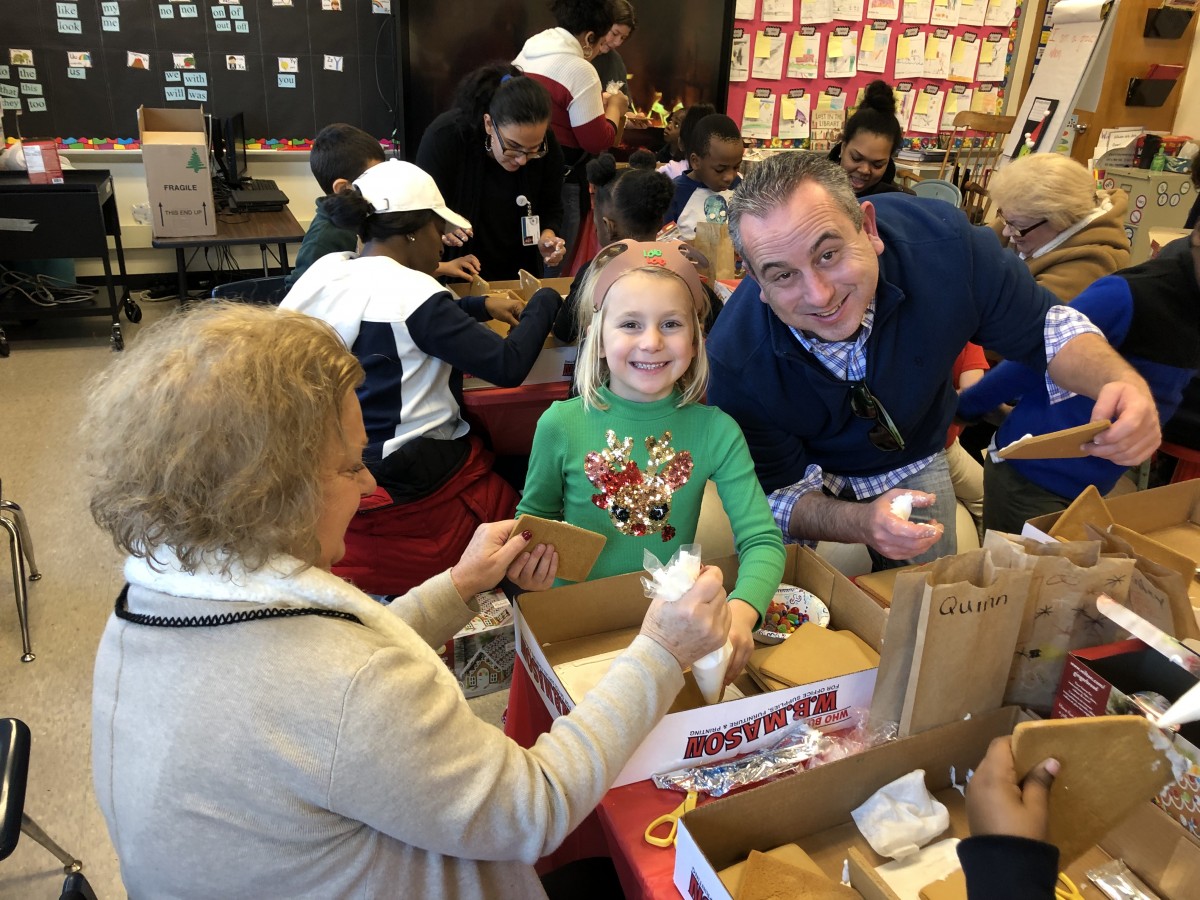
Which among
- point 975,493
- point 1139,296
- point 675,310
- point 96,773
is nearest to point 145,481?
point 96,773

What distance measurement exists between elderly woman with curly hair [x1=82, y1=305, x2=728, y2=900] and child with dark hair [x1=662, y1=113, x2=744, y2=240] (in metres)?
2.84

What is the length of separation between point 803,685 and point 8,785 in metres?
1.23

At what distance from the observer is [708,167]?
12.2ft

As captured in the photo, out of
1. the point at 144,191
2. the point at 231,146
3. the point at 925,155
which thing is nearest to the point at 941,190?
the point at 925,155

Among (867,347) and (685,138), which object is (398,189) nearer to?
(867,347)

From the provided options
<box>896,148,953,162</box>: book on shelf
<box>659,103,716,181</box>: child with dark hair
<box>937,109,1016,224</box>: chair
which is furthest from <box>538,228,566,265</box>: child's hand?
<box>896,148,953,162</box>: book on shelf

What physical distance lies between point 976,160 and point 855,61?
136cm

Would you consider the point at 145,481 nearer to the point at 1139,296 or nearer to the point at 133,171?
the point at 1139,296

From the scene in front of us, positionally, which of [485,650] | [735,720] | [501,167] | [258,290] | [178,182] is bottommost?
[485,650]

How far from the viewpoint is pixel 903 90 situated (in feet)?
22.2

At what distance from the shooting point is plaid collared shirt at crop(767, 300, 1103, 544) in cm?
165

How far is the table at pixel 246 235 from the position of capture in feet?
15.2

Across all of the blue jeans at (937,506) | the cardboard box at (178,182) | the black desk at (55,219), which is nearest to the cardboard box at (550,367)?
the blue jeans at (937,506)

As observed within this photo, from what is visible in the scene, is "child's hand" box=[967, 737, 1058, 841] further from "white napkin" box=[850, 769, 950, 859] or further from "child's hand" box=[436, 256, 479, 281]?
"child's hand" box=[436, 256, 479, 281]
